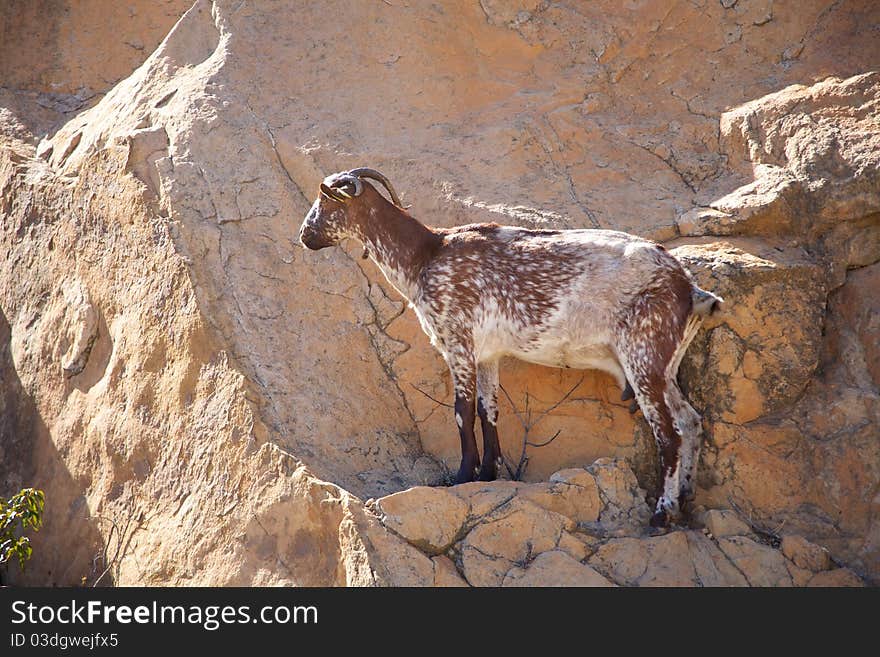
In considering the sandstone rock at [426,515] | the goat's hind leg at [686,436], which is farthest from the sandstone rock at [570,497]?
the goat's hind leg at [686,436]

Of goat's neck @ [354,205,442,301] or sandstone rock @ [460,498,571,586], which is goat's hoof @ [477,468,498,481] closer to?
sandstone rock @ [460,498,571,586]

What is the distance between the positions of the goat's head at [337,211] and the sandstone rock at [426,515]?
6.75 ft

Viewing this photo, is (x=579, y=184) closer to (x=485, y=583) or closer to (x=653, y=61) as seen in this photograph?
(x=653, y=61)

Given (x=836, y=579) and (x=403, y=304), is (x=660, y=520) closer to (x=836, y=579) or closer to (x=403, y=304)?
(x=836, y=579)

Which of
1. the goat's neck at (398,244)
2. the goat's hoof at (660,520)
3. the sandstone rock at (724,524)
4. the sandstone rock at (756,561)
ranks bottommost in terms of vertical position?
the sandstone rock at (756,561)

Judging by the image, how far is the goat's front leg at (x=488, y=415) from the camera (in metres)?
7.12

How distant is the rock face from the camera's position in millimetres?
6730

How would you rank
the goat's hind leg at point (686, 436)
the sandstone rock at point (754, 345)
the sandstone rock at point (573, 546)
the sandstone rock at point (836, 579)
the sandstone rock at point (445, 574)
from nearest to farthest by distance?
the sandstone rock at point (445, 574)
the sandstone rock at point (573, 546)
the sandstone rock at point (836, 579)
the goat's hind leg at point (686, 436)
the sandstone rock at point (754, 345)

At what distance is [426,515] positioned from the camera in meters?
6.48

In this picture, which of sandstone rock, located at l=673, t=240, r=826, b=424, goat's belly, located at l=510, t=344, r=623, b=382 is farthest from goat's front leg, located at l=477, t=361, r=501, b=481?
sandstone rock, located at l=673, t=240, r=826, b=424

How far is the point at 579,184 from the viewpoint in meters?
8.50

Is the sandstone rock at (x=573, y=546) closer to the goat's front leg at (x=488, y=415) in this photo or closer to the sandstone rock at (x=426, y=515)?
the sandstone rock at (x=426, y=515)

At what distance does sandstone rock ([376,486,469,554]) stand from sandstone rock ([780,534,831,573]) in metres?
2.07
